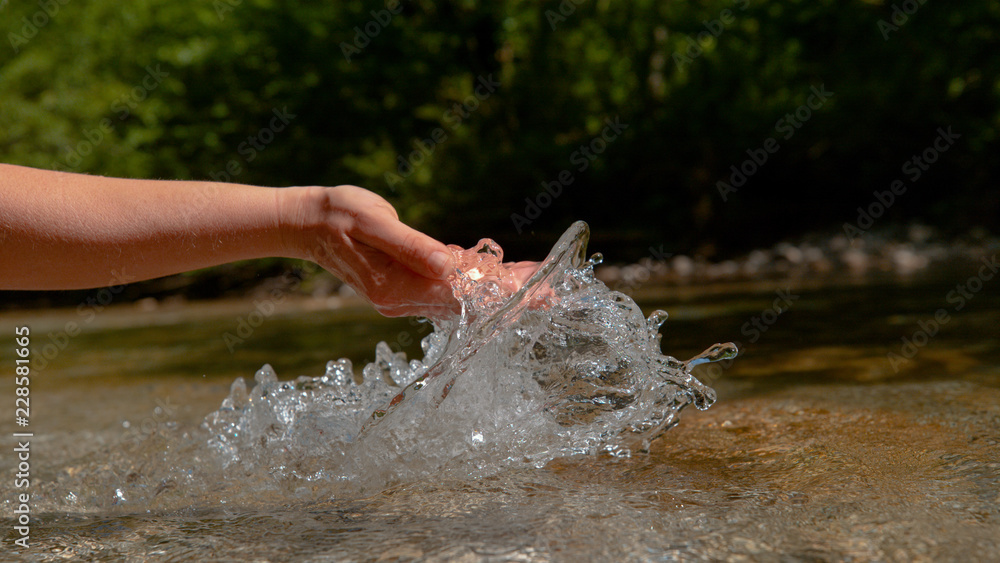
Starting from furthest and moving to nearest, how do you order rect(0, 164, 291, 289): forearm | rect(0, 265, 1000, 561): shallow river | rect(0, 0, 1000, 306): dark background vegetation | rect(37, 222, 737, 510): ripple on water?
1. rect(0, 0, 1000, 306): dark background vegetation
2. rect(37, 222, 737, 510): ripple on water
3. rect(0, 164, 291, 289): forearm
4. rect(0, 265, 1000, 561): shallow river

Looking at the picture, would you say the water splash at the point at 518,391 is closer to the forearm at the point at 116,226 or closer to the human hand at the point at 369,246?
the human hand at the point at 369,246

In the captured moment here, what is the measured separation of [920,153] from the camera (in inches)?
346

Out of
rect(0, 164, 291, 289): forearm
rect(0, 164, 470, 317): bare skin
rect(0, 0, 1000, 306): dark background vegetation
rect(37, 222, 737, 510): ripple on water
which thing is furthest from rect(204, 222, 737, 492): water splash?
rect(0, 0, 1000, 306): dark background vegetation

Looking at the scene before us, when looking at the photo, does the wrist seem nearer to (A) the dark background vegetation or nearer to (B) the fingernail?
(B) the fingernail

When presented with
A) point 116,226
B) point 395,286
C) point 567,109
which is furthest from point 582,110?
point 116,226

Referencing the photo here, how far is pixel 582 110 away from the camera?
8578 millimetres

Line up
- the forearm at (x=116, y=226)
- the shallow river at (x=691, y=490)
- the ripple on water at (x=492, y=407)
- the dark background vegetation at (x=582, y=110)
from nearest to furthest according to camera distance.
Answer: the shallow river at (x=691, y=490)
the forearm at (x=116, y=226)
the ripple on water at (x=492, y=407)
the dark background vegetation at (x=582, y=110)

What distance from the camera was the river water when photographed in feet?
3.62

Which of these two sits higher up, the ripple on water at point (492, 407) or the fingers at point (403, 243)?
the fingers at point (403, 243)

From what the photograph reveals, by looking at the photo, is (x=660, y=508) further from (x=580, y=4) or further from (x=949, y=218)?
(x=949, y=218)

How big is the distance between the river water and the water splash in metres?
0.01

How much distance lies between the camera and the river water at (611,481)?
3.62ft

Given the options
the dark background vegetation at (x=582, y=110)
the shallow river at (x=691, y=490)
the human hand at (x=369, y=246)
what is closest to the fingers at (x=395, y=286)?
the human hand at (x=369, y=246)

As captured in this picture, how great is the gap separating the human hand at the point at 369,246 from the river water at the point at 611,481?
28 centimetres
